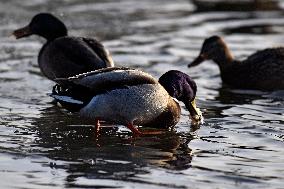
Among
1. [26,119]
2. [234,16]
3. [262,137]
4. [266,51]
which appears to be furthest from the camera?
[234,16]

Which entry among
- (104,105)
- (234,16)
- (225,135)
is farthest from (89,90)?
(234,16)

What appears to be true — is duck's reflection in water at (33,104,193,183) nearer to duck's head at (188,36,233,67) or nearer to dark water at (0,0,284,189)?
dark water at (0,0,284,189)

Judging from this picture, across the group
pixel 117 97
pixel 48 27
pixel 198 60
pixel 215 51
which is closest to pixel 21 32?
pixel 48 27

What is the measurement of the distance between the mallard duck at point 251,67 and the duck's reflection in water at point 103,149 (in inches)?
112

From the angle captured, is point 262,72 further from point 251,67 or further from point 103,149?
point 103,149

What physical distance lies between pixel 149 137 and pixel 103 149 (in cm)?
80

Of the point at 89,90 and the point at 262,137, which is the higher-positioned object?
the point at 89,90

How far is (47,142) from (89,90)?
2.02ft

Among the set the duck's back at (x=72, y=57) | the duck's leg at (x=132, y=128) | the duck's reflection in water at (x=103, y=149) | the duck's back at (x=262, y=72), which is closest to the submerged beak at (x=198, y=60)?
the duck's back at (x=262, y=72)

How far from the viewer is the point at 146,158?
7445 millimetres

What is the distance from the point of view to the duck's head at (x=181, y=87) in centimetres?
884

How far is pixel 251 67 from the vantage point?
37.2 ft

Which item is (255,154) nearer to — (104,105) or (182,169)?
(182,169)

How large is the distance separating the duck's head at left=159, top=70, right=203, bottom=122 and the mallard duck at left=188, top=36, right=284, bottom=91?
2253 millimetres
